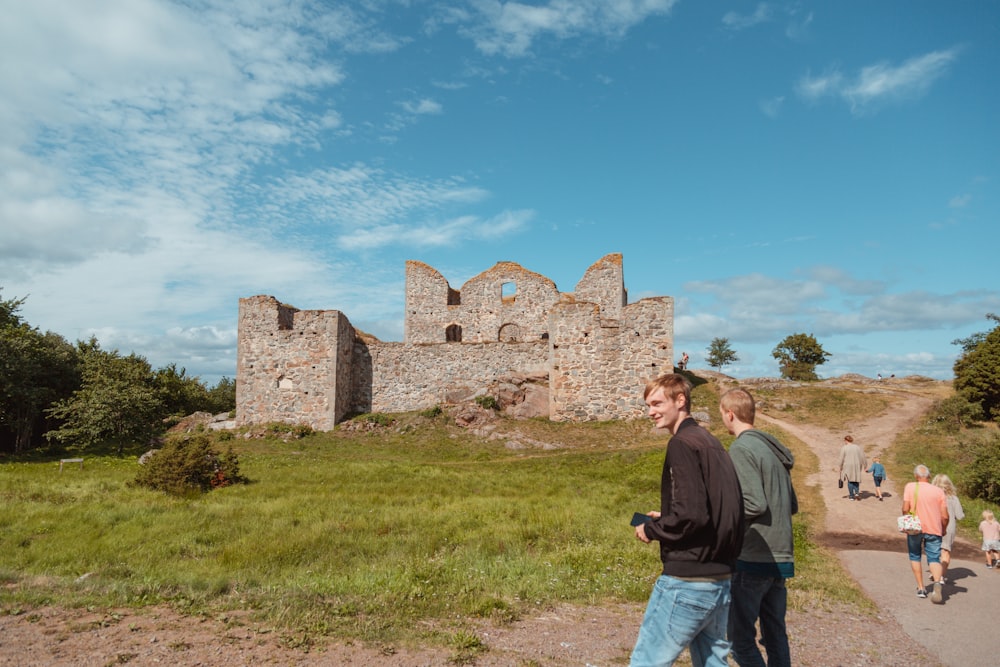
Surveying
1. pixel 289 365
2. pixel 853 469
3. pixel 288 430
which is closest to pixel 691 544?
pixel 853 469

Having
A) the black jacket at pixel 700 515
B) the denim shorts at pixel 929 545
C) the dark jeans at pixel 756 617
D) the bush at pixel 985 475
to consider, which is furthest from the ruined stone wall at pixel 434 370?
the black jacket at pixel 700 515

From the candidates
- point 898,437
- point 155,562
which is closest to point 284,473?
point 155,562

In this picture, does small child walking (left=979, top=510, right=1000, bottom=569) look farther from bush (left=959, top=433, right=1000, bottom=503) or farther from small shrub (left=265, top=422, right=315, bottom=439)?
small shrub (left=265, top=422, right=315, bottom=439)

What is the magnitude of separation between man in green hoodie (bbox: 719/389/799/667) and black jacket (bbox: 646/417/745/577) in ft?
2.09

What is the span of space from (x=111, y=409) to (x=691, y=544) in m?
26.9

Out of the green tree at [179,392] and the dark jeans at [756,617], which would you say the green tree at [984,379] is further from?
the green tree at [179,392]

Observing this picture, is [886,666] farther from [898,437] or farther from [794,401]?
[794,401]

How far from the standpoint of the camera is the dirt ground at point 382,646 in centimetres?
503

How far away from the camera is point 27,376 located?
24.6 metres

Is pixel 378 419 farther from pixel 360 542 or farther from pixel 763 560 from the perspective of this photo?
pixel 763 560

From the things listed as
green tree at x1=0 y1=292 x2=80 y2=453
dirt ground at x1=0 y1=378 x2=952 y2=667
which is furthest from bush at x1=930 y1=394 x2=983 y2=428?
Answer: green tree at x1=0 y1=292 x2=80 y2=453

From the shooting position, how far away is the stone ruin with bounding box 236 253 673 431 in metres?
24.0

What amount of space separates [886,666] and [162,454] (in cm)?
1644

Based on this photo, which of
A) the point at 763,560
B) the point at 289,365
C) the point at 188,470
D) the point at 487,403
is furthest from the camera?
the point at 289,365
